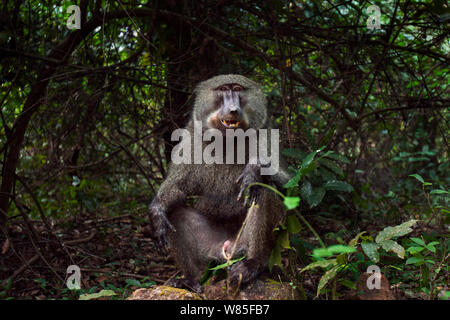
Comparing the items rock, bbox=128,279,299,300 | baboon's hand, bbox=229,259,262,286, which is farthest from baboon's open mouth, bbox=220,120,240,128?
rock, bbox=128,279,299,300

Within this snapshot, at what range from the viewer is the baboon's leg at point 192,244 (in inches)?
143

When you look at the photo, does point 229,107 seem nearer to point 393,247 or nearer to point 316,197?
point 316,197

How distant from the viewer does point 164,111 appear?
4938 millimetres

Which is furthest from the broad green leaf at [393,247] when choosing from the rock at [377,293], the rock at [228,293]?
the rock at [228,293]

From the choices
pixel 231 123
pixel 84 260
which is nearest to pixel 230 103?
pixel 231 123

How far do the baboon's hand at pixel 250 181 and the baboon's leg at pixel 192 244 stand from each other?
0.75 meters

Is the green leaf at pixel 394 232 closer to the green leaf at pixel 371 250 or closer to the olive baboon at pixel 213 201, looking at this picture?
the green leaf at pixel 371 250

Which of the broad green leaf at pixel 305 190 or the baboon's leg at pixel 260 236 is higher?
the broad green leaf at pixel 305 190

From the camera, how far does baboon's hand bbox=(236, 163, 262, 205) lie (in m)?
3.06

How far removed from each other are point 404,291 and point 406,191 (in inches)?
137

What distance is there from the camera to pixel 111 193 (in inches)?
260

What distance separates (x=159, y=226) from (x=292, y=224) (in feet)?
3.91

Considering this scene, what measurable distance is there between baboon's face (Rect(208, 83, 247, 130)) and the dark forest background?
0.68 meters
